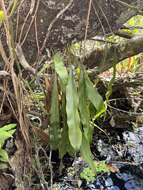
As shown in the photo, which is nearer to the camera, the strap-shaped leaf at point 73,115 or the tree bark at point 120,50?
the strap-shaped leaf at point 73,115

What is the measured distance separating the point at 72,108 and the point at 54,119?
17 cm

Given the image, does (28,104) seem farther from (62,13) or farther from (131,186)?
(131,186)

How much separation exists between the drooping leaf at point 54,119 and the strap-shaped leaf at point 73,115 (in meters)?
0.11

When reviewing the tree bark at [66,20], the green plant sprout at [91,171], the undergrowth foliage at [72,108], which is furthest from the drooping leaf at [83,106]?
the green plant sprout at [91,171]

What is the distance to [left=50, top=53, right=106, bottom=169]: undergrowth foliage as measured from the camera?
3.84 feet

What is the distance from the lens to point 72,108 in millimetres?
1185

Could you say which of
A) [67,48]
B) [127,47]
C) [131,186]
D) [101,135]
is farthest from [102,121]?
[67,48]

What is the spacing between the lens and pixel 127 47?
1.55m

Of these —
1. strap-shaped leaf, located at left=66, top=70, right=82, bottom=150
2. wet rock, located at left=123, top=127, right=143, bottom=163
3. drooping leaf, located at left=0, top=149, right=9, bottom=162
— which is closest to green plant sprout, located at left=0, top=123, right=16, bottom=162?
drooping leaf, located at left=0, top=149, right=9, bottom=162

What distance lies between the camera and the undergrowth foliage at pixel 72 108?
1.17m

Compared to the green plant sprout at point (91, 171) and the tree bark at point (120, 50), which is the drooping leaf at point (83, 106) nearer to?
the tree bark at point (120, 50)

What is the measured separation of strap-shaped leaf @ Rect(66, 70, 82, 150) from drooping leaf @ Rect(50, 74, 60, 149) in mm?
106

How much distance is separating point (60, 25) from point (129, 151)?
95 centimetres

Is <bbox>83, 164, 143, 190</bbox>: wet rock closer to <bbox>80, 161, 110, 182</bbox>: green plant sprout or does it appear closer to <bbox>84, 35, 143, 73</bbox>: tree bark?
<bbox>80, 161, 110, 182</bbox>: green plant sprout
